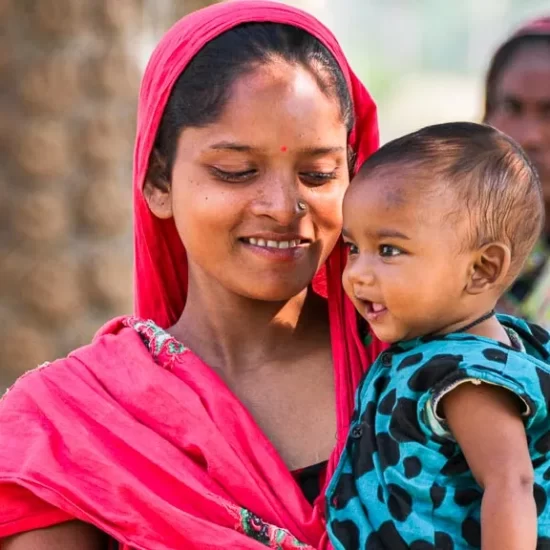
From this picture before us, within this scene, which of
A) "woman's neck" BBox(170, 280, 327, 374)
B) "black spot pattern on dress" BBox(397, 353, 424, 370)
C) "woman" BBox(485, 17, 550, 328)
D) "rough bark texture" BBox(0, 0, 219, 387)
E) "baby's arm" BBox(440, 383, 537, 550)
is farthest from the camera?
"rough bark texture" BBox(0, 0, 219, 387)

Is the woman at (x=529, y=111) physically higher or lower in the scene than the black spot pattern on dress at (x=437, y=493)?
higher

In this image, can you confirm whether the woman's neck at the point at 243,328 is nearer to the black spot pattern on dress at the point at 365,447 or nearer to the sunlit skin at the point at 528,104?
the black spot pattern on dress at the point at 365,447

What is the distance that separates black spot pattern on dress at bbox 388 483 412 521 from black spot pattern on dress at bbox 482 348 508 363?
0.28 meters

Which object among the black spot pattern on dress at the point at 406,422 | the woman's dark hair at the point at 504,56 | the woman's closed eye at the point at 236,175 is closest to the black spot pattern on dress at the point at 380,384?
the black spot pattern on dress at the point at 406,422

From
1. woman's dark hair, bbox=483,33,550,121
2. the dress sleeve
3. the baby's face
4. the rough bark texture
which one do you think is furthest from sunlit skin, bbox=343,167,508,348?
the rough bark texture

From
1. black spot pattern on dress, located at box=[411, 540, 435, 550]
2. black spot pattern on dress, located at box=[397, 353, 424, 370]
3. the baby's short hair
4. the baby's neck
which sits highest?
the baby's short hair

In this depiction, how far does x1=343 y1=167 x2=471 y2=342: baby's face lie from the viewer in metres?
2.20

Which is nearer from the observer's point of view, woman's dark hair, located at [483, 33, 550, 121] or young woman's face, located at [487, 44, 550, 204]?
young woman's face, located at [487, 44, 550, 204]

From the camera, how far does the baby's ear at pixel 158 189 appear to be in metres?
2.78

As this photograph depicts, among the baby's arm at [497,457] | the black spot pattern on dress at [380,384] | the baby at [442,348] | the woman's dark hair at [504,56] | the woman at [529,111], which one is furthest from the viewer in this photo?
the woman's dark hair at [504,56]

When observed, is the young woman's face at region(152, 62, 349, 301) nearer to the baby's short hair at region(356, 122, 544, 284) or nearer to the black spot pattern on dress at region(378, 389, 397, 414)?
the baby's short hair at region(356, 122, 544, 284)

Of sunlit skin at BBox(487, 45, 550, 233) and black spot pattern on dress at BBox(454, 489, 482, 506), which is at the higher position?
sunlit skin at BBox(487, 45, 550, 233)

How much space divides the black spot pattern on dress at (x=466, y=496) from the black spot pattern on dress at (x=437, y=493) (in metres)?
0.02

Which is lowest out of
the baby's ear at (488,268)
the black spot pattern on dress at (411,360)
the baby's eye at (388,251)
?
the black spot pattern on dress at (411,360)
